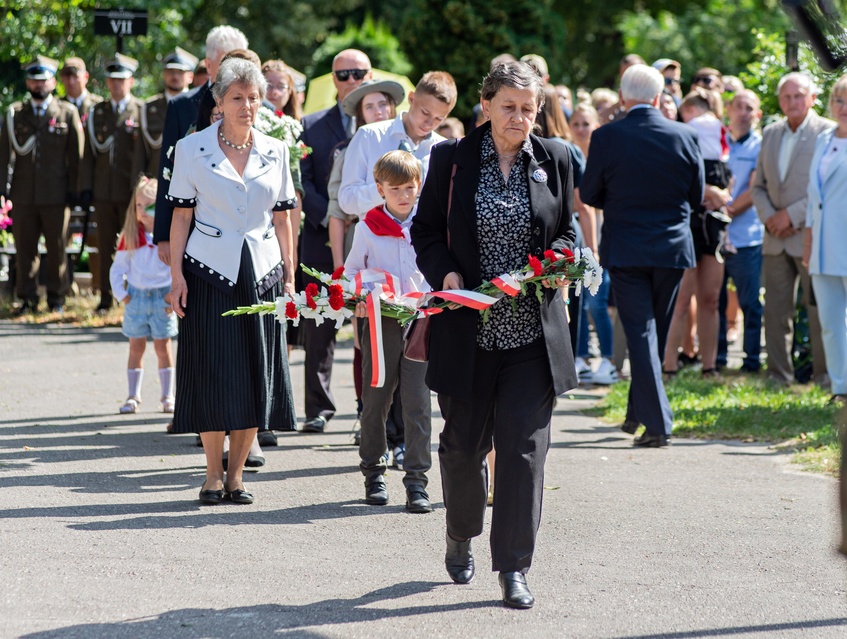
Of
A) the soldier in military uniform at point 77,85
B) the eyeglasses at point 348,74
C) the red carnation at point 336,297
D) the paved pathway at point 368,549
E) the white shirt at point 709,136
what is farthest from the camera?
the soldier in military uniform at point 77,85

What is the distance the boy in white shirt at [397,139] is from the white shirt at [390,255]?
579mm

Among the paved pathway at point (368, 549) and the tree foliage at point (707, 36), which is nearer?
the paved pathway at point (368, 549)

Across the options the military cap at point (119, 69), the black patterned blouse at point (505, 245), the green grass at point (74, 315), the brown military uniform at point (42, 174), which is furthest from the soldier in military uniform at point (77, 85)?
the black patterned blouse at point (505, 245)

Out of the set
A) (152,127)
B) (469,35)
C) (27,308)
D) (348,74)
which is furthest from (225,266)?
(469,35)

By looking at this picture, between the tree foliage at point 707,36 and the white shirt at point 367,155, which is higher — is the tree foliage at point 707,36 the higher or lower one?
the higher one

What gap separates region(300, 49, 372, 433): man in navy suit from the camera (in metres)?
9.38

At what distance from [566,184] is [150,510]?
289cm

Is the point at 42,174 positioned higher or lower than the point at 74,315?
higher

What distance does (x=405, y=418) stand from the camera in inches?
286

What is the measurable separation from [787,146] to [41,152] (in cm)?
874

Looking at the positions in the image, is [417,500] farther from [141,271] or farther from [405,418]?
[141,271]

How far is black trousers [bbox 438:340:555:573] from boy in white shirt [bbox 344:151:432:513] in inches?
57.3

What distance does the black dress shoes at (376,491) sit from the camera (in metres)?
7.21

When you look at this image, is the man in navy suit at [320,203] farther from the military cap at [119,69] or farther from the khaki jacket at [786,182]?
the military cap at [119,69]
